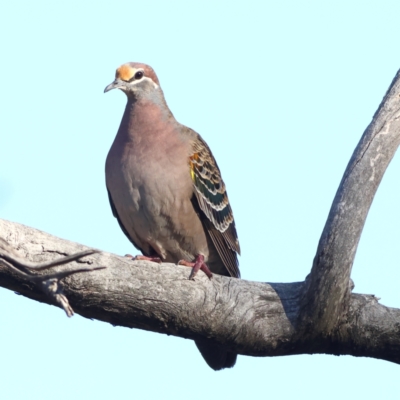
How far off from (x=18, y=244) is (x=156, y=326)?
0.89 meters

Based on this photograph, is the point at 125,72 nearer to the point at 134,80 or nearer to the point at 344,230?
the point at 134,80

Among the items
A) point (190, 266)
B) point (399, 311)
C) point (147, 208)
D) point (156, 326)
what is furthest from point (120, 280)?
point (399, 311)

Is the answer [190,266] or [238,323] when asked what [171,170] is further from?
[238,323]

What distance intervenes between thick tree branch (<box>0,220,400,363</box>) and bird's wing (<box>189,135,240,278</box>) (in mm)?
1074

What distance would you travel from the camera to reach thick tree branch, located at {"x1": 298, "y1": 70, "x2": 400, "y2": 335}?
436cm

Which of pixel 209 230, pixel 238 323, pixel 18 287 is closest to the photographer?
pixel 18 287

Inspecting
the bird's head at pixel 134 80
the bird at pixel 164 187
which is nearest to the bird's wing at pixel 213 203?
the bird at pixel 164 187

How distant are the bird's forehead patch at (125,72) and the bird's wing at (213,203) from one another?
675 millimetres

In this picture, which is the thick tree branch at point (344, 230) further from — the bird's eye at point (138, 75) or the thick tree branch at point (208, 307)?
the bird's eye at point (138, 75)

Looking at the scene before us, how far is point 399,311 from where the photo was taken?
4457mm

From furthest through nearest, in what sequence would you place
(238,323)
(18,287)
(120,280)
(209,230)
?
(209,230), (238,323), (120,280), (18,287)

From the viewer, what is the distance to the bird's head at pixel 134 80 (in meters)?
5.68

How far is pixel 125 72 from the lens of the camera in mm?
5695

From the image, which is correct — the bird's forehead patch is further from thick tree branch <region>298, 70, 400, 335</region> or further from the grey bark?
thick tree branch <region>298, 70, 400, 335</region>
